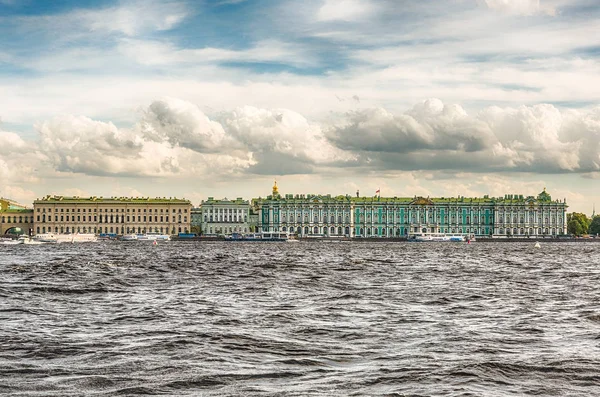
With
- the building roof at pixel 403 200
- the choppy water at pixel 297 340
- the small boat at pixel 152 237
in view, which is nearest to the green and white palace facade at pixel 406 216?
the building roof at pixel 403 200

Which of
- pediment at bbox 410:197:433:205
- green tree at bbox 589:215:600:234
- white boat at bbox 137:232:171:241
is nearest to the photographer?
white boat at bbox 137:232:171:241

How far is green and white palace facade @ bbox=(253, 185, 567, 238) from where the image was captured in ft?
522

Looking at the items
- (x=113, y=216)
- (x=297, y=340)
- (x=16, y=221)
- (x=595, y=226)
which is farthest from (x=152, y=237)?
(x=297, y=340)

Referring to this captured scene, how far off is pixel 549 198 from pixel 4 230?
101 m

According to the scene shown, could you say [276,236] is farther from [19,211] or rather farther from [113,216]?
[19,211]

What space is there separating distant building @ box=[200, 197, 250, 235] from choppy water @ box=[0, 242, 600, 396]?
443ft

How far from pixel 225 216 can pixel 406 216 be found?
109 ft

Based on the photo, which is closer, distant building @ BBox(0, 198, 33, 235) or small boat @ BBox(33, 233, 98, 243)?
small boat @ BBox(33, 233, 98, 243)

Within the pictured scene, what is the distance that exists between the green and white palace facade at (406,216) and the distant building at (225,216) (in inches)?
124

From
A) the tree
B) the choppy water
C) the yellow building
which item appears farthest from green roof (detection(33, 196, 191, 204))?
the choppy water

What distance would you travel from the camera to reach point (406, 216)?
531 feet

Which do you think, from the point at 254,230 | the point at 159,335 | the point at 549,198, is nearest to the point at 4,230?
the point at 254,230

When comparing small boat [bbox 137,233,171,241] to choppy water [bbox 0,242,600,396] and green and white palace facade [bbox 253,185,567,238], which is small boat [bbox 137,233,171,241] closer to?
green and white palace facade [bbox 253,185,567,238]

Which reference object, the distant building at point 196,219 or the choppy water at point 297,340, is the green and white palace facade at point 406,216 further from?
the choppy water at point 297,340
